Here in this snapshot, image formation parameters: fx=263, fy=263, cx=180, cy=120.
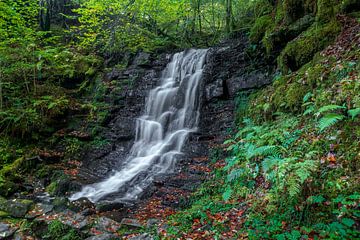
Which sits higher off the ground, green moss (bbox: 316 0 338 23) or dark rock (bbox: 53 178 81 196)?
green moss (bbox: 316 0 338 23)

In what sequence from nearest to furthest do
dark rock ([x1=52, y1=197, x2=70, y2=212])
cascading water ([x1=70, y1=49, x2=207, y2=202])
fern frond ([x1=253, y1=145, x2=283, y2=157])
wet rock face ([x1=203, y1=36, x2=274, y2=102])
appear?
fern frond ([x1=253, y1=145, x2=283, y2=157]), dark rock ([x1=52, y1=197, x2=70, y2=212]), cascading water ([x1=70, y1=49, x2=207, y2=202]), wet rock face ([x1=203, y1=36, x2=274, y2=102])

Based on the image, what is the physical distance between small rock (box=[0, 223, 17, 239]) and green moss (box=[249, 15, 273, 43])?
901 cm

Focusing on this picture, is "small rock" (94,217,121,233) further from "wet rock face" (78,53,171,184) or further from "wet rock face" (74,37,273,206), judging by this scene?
"wet rock face" (78,53,171,184)

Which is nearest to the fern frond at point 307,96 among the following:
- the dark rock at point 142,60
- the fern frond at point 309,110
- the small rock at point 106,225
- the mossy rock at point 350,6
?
the fern frond at point 309,110

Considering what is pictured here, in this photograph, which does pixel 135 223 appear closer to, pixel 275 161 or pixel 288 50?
pixel 275 161

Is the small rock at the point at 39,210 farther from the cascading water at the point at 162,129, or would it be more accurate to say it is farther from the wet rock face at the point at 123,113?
the wet rock face at the point at 123,113

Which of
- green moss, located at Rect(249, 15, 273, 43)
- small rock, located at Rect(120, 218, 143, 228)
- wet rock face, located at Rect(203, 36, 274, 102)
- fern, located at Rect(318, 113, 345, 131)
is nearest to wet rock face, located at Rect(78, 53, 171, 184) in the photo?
small rock, located at Rect(120, 218, 143, 228)

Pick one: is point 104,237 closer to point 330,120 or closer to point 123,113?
point 330,120

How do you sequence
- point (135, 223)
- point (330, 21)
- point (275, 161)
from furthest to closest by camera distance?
point (330, 21) < point (135, 223) < point (275, 161)

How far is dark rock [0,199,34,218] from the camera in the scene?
238 inches

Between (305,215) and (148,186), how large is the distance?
4477 mm

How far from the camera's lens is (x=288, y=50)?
7.53 m

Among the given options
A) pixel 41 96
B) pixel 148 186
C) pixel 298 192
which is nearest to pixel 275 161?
pixel 298 192

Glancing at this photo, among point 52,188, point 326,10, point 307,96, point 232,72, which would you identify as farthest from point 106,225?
point 326,10
